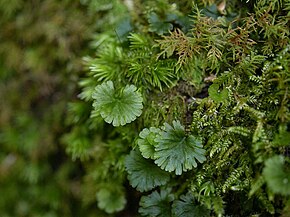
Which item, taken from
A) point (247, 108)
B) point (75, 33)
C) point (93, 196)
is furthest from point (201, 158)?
point (75, 33)

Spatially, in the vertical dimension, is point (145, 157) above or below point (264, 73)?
below

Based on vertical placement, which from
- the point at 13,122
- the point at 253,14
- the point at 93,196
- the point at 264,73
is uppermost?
the point at 253,14

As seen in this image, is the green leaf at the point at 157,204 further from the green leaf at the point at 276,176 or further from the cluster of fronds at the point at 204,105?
the green leaf at the point at 276,176

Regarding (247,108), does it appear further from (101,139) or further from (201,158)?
(101,139)

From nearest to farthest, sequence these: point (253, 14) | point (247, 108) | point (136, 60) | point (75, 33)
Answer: point (247, 108), point (253, 14), point (136, 60), point (75, 33)

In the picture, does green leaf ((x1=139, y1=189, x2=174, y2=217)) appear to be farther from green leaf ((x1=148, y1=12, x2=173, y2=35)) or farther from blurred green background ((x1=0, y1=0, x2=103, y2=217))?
green leaf ((x1=148, y1=12, x2=173, y2=35))

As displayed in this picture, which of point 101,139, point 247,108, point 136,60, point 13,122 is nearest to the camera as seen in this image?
point 247,108

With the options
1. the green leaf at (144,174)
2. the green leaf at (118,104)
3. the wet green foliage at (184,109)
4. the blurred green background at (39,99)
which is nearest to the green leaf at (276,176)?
the wet green foliage at (184,109)
